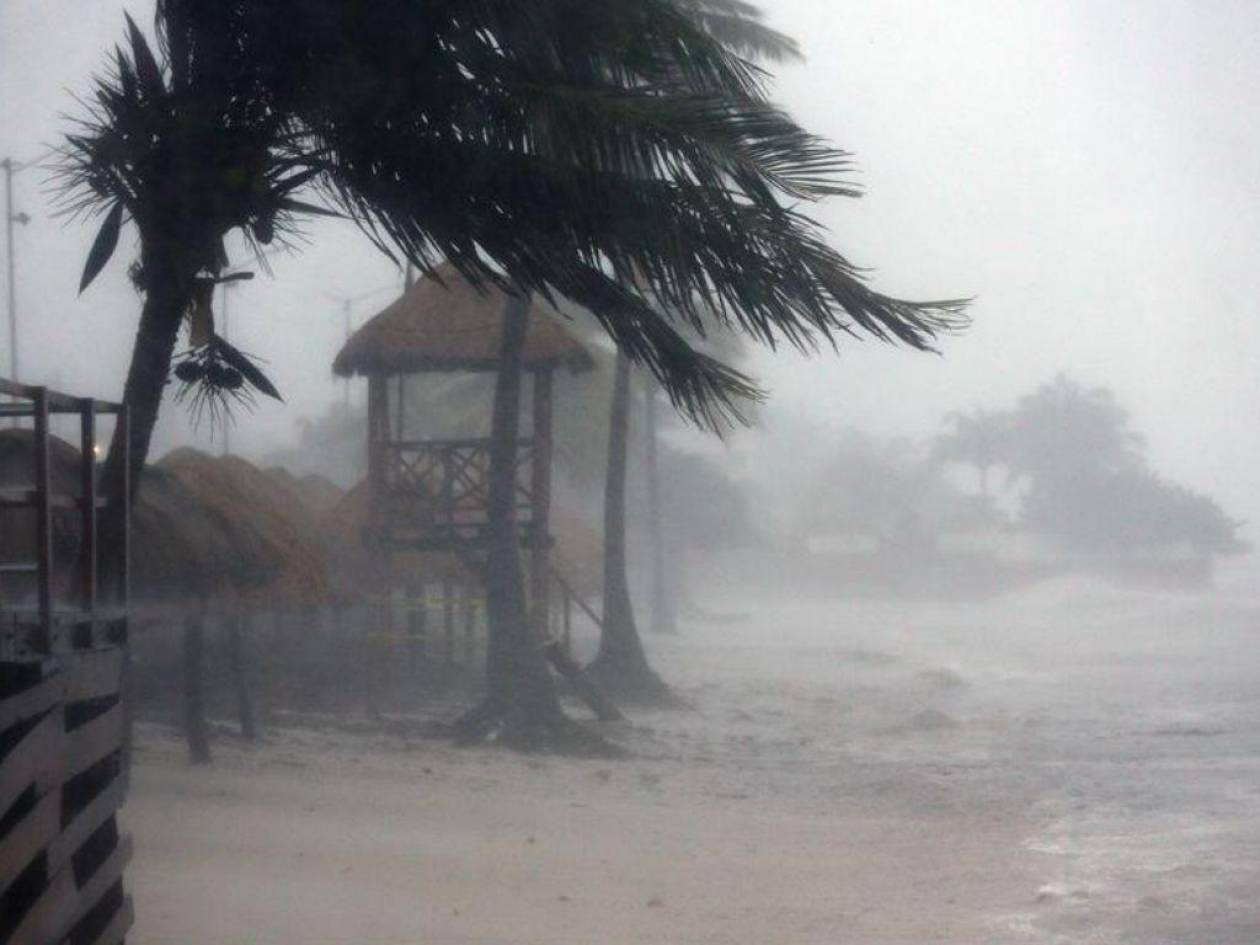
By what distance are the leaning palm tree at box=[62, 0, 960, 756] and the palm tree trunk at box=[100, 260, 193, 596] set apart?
0.01 meters

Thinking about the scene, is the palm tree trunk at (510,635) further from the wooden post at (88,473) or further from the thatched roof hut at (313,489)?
the wooden post at (88,473)

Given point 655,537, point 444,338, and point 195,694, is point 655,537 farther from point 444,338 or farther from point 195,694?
point 195,694

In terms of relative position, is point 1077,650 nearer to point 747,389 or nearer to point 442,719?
point 442,719

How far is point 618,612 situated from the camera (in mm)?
25281

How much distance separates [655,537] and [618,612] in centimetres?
1899

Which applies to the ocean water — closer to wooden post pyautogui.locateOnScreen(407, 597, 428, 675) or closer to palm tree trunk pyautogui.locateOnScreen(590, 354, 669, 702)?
palm tree trunk pyautogui.locateOnScreen(590, 354, 669, 702)

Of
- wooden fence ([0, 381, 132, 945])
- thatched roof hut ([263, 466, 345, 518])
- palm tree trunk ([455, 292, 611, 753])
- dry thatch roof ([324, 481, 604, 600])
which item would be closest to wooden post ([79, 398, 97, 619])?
wooden fence ([0, 381, 132, 945])

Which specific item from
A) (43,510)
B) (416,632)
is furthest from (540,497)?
(43,510)

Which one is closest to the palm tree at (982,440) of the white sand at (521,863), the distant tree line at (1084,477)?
the distant tree line at (1084,477)

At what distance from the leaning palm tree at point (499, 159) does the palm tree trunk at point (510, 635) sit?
10.6 m

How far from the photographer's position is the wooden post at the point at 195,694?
14898mm

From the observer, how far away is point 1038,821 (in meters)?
14.0

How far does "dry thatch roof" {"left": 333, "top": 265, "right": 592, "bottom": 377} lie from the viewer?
20.4 metres

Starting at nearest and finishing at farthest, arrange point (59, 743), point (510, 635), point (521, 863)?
point (59, 743) < point (521, 863) < point (510, 635)
